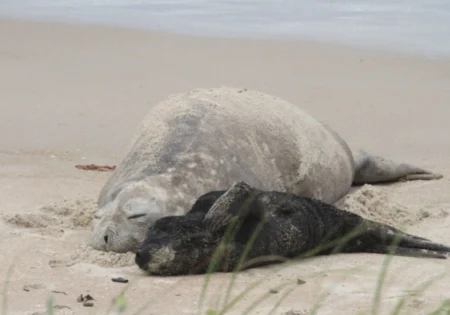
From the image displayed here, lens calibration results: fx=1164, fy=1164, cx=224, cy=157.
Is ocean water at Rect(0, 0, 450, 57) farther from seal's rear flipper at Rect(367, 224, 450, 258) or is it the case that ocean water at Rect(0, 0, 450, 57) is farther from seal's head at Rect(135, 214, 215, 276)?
seal's head at Rect(135, 214, 215, 276)

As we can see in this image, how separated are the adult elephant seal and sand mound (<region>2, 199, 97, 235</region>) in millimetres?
258

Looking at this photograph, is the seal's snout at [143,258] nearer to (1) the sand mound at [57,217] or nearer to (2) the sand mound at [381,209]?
(1) the sand mound at [57,217]

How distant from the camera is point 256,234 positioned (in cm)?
520

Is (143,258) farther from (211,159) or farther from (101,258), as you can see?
(211,159)

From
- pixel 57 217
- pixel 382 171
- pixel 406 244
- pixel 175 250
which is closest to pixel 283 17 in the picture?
pixel 382 171

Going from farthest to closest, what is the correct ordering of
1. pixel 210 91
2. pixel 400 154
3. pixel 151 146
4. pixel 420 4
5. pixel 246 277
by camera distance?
pixel 420 4 → pixel 400 154 → pixel 210 91 → pixel 151 146 → pixel 246 277

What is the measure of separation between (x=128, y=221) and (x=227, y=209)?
22.7 inches

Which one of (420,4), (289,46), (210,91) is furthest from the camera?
(420,4)

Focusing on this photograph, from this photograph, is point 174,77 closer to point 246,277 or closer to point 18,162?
point 18,162

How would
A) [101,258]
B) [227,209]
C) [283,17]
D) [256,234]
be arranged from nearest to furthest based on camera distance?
[256,234] → [227,209] → [101,258] → [283,17]

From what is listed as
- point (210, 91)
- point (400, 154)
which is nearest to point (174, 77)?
point (400, 154)

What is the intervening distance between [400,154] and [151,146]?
3054 millimetres

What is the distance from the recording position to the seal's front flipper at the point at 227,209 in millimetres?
5434

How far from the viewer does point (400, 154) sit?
8836 millimetres
